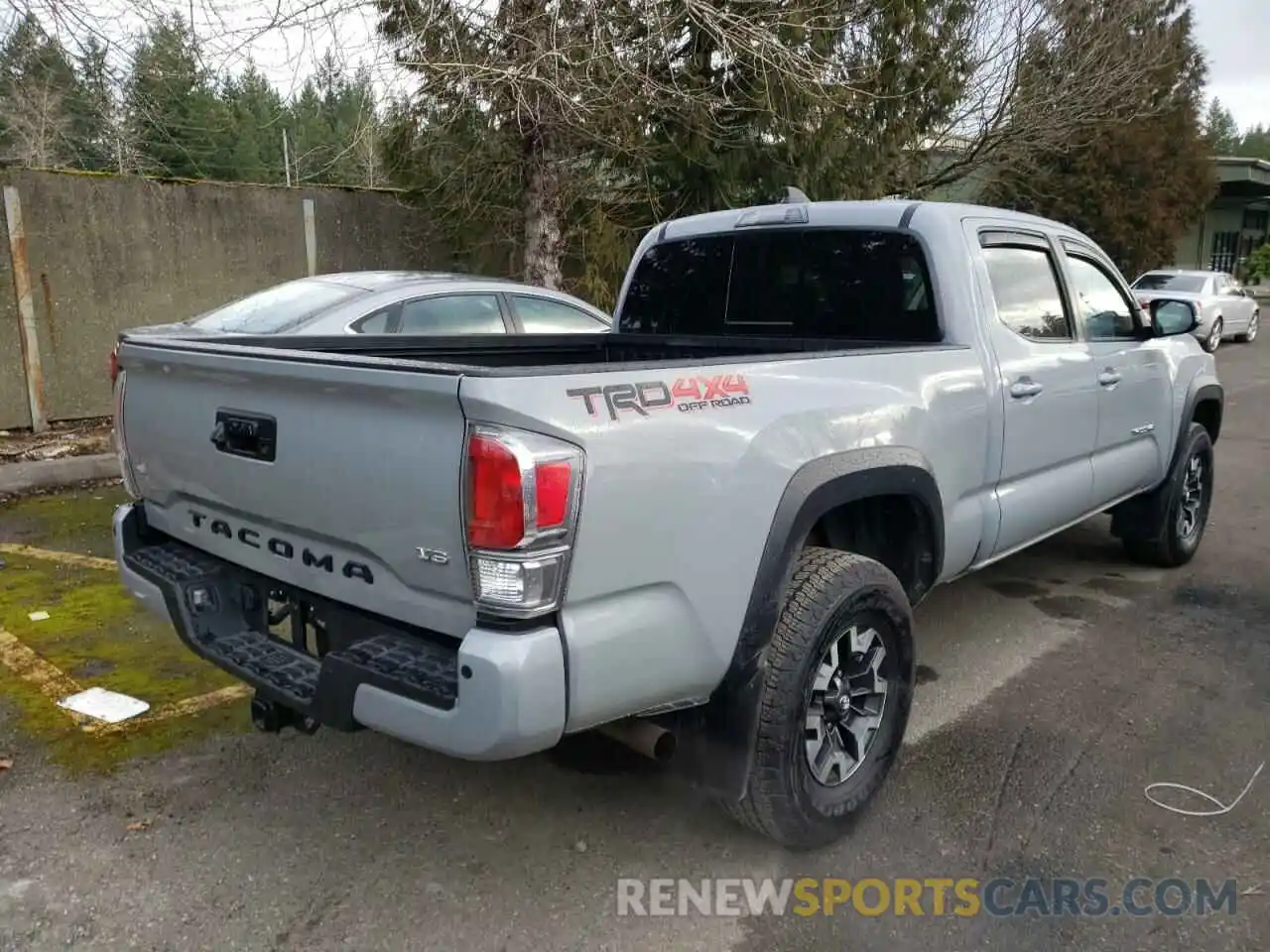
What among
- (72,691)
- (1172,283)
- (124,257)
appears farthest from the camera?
(1172,283)

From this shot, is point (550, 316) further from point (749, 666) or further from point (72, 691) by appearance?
point (749, 666)

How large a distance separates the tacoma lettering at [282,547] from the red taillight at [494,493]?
1.70 feet

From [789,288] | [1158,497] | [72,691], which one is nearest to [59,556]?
[72,691]

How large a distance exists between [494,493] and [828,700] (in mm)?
1389

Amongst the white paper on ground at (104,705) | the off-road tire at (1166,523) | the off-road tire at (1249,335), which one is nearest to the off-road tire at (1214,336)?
the off-road tire at (1249,335)

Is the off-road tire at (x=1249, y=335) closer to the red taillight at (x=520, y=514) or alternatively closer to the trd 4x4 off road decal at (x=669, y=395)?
the trd 4x4 off road decal at (x=669, y=395)

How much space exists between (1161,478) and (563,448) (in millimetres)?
4379

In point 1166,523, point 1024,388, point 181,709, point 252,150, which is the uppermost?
point 252,150

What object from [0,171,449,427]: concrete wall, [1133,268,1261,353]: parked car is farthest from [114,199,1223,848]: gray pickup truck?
[1133,268,1261,353]: parked car

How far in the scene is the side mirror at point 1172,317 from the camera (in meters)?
5.07

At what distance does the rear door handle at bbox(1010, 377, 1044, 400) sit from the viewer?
12.8ft

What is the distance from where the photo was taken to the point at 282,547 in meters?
2.83

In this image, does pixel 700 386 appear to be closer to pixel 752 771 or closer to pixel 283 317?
pixel 752 771

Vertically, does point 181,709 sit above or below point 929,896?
above
